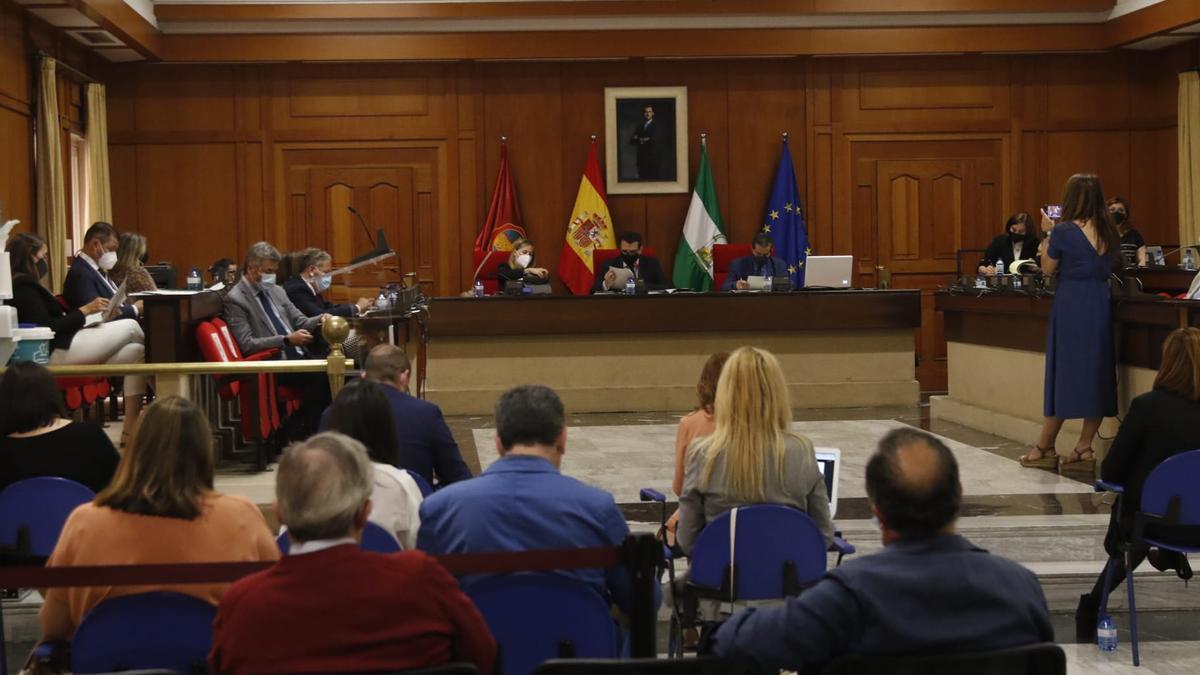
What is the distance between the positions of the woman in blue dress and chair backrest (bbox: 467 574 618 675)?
482 cm

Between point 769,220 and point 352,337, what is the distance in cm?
627

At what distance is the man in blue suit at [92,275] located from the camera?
7734 mm

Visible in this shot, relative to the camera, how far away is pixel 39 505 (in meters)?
3.78

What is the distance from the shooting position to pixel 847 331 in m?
10.6

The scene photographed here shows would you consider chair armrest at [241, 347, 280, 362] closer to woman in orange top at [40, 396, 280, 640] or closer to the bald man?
woman in orange top at [40, 396, 280, 640]

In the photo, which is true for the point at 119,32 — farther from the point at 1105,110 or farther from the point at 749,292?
the point at 1105,110

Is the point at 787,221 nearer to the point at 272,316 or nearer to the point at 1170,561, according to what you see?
the point at 272,316

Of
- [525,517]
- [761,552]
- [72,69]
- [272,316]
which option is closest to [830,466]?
[761,552]

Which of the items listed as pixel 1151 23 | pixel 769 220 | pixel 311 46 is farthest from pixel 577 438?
pixel 1151 23

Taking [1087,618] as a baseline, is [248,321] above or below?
above

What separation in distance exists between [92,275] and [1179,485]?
6.03 meters

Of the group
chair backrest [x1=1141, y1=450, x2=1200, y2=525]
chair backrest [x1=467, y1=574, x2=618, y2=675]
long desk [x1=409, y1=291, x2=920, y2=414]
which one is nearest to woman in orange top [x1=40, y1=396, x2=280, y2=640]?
chair backrest [x1=467, y1=574, x2=618, y2=675]

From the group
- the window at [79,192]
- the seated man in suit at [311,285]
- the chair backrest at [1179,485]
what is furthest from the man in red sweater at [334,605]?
the window at [79,192]

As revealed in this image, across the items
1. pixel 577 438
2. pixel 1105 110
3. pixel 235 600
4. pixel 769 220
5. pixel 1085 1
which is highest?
pixel 1085 1
